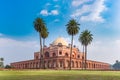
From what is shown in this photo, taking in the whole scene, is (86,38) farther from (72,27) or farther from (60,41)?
(60,41)

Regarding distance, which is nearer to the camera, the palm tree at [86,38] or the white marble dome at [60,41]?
the palm tree at [86,38]

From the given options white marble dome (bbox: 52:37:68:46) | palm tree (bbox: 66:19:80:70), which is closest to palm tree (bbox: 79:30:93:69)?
palm tree (bbox: 66:19:80:70)

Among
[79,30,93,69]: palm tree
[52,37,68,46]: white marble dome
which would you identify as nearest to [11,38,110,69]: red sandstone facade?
[52,37,68,46]: white marble dome

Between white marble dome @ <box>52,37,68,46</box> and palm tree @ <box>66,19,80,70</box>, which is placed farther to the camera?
white marble dome @ <box>52,37,68,46</box>

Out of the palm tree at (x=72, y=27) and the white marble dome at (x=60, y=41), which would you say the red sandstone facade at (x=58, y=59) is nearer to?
the white marble dome at (x=60, y=41)

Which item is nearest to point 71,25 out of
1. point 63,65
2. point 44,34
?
point 44,34

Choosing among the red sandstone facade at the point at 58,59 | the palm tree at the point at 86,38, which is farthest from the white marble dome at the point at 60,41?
the palm tree at the point at 86,38

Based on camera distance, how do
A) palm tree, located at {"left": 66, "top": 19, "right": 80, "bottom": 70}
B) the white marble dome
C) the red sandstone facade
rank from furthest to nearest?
the white marble dome
the red sandstone facade
palm tree, located at {"left": 66, "top": 19, "right": 80, "bottom": 70}

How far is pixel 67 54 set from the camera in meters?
177

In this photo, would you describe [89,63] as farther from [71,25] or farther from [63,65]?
[71,25]

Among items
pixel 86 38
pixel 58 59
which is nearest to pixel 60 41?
pixel 58 59

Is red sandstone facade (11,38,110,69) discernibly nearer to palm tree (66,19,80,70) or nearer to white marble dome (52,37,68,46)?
white marble dome (52,37,68,46)

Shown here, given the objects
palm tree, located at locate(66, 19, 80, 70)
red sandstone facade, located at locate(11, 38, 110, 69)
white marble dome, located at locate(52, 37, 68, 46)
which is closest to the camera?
palm tree, located at locate(66, 19, 80, 70)

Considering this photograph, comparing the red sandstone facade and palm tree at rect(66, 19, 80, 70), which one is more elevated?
palm tree at rect(66, 19, 80, 70)
